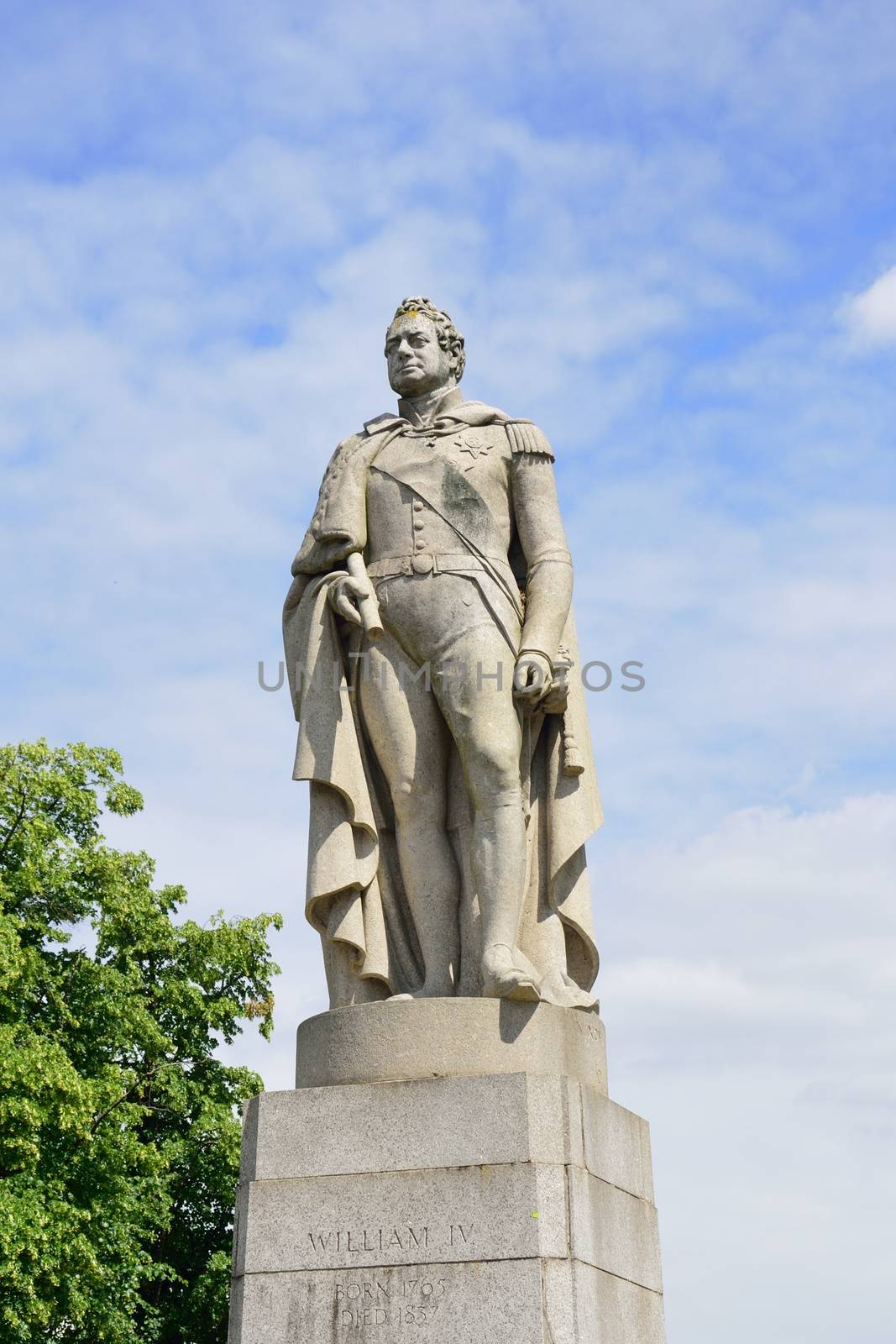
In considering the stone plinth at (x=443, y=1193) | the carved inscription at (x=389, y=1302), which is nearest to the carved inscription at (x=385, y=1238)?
Answer: the stone plinth at (x=443, y=1193)

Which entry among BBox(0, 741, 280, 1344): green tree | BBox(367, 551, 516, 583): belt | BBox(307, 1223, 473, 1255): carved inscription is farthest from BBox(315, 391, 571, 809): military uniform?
BBox(0, 741, 280, 1344): green tree

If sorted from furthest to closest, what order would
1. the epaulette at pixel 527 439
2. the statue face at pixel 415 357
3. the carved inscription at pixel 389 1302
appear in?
the statue face at pixel 415 357
the epaulette at pixel 527 439
the carved inscription at pixel 389 1302

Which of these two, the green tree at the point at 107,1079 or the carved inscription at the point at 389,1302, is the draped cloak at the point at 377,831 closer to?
the carved inscription at the point at 389,1302

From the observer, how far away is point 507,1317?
7.78 m

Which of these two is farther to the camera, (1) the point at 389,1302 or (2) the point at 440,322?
(2) the point at 440,322

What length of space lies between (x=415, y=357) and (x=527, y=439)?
925mm

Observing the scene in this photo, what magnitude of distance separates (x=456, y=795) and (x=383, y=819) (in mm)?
495

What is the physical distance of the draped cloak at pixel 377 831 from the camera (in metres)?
9.37

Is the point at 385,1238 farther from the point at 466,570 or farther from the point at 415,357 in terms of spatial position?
the point at 415,357

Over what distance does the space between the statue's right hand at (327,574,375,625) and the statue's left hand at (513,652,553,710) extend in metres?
1.01

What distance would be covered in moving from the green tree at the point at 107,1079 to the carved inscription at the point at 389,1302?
14.1m

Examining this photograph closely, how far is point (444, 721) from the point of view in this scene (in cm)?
962

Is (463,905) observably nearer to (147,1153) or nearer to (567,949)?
(567,949)

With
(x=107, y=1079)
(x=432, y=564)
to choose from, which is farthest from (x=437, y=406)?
(x=107, y=1079)
